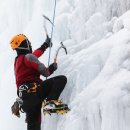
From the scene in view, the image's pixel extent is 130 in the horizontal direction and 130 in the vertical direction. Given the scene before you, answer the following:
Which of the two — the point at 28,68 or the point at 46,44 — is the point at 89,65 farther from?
the point at 28,68

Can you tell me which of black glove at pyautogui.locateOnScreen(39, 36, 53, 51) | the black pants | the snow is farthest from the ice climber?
the snow

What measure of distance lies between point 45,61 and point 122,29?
4.00ft

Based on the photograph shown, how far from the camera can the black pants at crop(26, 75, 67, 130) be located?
4.68m

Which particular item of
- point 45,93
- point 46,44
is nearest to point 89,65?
point 46,44

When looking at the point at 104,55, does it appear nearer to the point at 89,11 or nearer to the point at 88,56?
the point at 88,56

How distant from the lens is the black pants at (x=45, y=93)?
15.3 ft

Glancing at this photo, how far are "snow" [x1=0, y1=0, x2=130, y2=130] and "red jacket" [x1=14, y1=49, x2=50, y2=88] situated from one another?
2.07 feet

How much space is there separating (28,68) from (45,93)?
0.32 metres

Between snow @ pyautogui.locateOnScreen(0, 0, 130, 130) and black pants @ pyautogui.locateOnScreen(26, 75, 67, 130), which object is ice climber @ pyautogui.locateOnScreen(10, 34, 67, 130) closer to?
black pants @ pyautogui.locateOnScreen(26, 75, 67, 130)

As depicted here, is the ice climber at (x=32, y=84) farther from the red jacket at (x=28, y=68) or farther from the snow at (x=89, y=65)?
the snow at (x=89, y=65)

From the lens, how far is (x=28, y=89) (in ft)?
15.3

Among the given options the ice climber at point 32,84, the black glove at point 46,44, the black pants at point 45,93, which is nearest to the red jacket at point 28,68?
the ice climber at point 32,84

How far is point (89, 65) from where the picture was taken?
525 cm

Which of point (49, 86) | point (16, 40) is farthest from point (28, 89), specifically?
point (16, 40)
